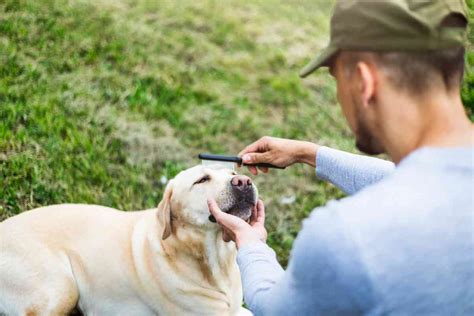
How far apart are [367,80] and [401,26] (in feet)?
0.58

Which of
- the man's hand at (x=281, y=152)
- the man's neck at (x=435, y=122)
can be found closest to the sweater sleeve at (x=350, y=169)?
the man's hand at (x=281, y=152)

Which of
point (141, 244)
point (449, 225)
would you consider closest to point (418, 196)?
point (449, 225)

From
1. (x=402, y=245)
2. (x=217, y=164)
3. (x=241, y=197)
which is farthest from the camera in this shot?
(x=217, y=164)

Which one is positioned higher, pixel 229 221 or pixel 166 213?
pixel 229 221

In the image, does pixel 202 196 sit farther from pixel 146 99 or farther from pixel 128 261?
pixel 146 99

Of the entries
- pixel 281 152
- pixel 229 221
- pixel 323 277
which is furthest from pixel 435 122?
pixel 281 152

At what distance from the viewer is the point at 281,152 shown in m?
3.29

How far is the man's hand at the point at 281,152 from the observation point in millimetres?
3266

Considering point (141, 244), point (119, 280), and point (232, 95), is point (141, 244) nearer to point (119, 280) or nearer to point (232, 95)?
point (119, 280)

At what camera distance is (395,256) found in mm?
1662

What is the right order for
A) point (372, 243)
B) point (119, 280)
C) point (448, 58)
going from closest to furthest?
point (372, 243) → point (448, 58) → point (119, 280)

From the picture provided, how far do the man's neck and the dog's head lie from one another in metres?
1.47

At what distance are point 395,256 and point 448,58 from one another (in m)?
0.60

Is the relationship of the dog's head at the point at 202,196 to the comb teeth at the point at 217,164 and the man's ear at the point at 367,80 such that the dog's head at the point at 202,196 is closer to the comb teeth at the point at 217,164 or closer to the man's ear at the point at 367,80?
the comb teeth at the point at 217,164
